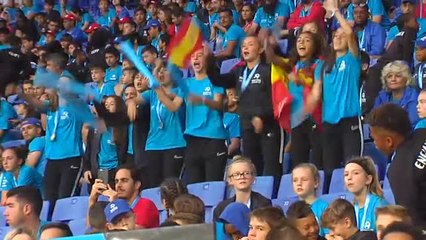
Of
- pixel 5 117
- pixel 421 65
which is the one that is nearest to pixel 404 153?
pixel 421 65

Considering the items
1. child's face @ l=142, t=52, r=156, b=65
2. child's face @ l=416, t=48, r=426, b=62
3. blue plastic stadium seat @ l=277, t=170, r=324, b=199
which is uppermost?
child's face @ l=142, t=52, r=156, b=65

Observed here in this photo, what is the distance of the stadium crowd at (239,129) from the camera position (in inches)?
259

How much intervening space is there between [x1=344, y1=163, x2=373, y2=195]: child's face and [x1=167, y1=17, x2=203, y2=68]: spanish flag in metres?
3.51

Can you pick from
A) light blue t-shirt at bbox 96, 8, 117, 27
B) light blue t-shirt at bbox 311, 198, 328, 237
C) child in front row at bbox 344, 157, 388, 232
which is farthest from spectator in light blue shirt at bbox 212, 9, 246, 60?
child in front row at bbox 344, 157, 388, 232

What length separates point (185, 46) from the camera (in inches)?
404

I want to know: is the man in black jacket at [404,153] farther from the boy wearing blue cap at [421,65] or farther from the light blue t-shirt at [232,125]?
the light blue t-shirt at [232,125]

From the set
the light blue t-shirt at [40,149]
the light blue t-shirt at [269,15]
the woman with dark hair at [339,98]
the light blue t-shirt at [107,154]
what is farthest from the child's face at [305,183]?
the light blue t-shirt at [269,15]

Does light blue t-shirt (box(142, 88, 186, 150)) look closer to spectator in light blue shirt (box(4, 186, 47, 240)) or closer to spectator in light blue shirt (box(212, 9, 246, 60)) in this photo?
spectator in light blue shirt (box(212, 9, 246, 60))

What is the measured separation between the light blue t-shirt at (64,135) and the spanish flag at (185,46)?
1.19 meters

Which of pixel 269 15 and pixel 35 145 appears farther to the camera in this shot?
pixel 269 15

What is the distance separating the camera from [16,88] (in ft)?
48.1

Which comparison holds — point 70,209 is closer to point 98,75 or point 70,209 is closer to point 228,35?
point 98,75

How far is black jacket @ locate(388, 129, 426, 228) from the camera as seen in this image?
18.7ft

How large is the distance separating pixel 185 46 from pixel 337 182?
94.1 inches
